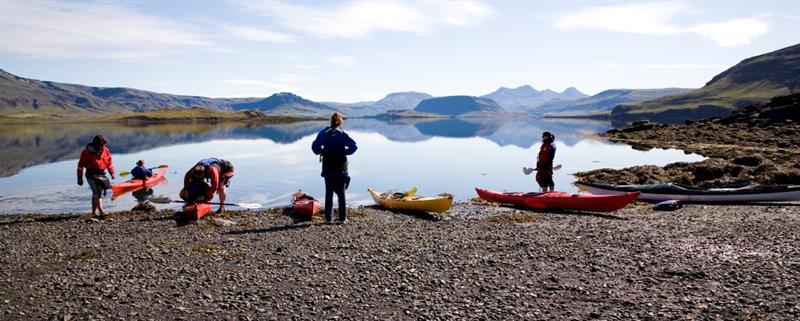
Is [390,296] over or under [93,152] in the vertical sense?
under

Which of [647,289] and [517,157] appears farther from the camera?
[517,157]

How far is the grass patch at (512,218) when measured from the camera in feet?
64.2

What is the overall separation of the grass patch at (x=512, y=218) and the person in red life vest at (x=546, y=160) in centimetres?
311

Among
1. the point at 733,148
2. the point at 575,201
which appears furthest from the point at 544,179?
the point at 733,148

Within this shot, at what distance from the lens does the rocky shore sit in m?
29.8

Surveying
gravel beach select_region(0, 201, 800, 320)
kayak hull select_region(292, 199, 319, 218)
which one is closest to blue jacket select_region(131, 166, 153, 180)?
gravel beach select_region(0, 201, 800, 320)

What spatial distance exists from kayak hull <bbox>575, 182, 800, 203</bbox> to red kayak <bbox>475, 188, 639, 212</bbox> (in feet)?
11.4

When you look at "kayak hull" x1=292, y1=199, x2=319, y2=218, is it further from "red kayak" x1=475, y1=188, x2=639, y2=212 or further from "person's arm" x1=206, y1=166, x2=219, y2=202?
"red kayak" x1=475, y1=188, x2=639, y2=212

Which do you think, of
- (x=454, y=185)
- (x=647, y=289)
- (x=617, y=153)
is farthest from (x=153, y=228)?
(x=617, y=153)

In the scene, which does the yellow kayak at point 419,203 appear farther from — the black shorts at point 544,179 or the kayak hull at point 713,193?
the kayak hull at point 713,193

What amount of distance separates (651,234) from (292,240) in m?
10.7

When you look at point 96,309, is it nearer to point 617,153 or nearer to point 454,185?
point 454,185

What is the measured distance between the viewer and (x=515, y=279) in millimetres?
12047

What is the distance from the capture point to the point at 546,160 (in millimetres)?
22797
